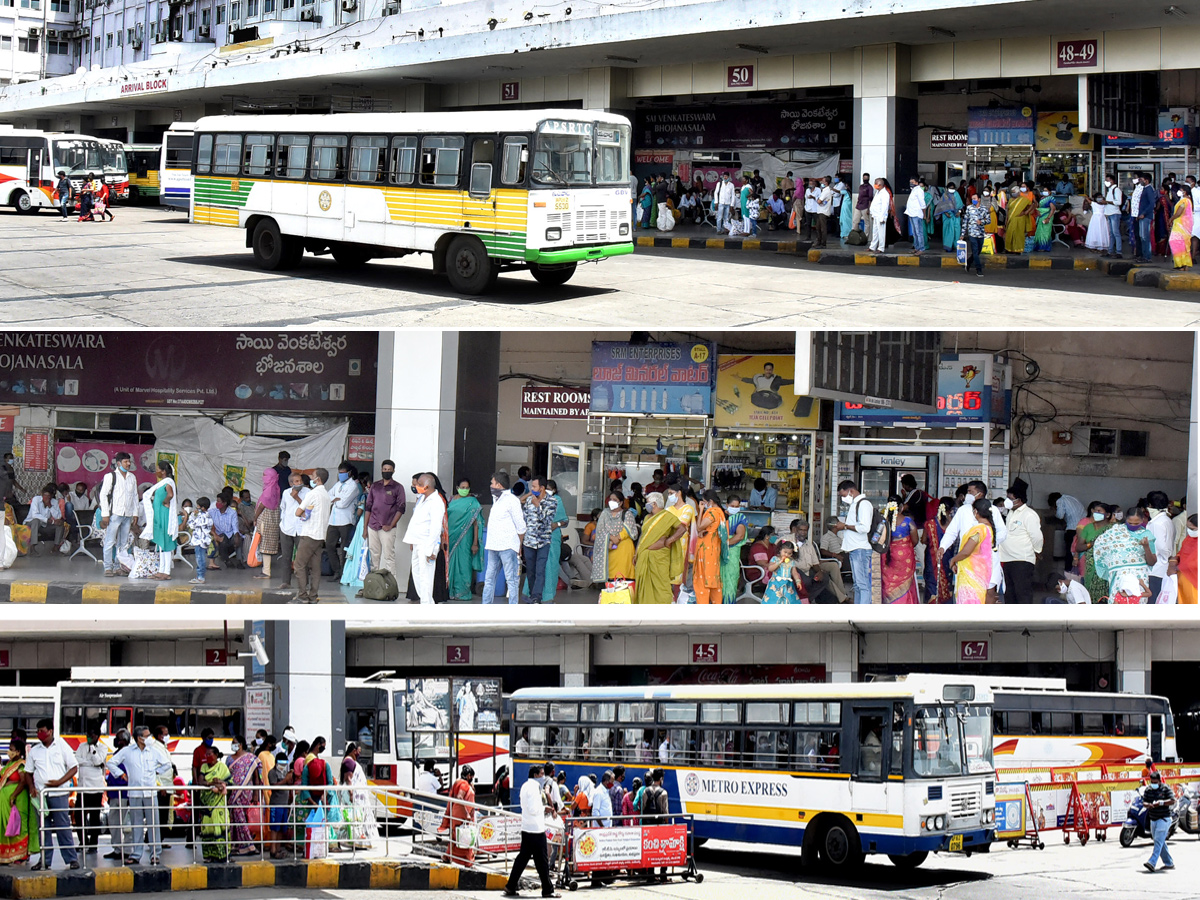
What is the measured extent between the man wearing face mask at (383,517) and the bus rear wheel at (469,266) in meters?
3.68

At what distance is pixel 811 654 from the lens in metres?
25.8

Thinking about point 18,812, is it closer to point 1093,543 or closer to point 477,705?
point 1093,543

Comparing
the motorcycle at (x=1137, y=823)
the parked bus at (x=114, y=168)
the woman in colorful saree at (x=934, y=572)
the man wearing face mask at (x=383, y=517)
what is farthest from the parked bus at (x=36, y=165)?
the motorcycle at (x=1137, y=823)

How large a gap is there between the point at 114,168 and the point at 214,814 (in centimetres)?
3364

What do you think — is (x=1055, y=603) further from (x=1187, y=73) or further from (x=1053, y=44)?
(x=1187, y=73)

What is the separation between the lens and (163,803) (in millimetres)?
12680

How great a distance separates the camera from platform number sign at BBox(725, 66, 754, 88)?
27844 millimetres

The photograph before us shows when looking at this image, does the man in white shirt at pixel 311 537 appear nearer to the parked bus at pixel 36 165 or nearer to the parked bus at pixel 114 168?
the parked bus at pixel 36 165

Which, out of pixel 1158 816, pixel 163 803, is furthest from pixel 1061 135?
pixel 163 803

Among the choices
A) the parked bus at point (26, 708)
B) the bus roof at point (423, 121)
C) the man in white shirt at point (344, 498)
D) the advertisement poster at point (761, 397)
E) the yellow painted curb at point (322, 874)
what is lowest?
the yellow painted curb at point (322, 874)

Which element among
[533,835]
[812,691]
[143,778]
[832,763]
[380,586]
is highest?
[380,586]

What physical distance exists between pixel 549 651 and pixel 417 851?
13145 millimetres

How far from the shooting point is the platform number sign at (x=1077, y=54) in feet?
75.9

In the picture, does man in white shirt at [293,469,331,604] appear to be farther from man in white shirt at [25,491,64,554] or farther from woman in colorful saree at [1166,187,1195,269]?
woman in colorful saree at [1166,187,1195,269]
